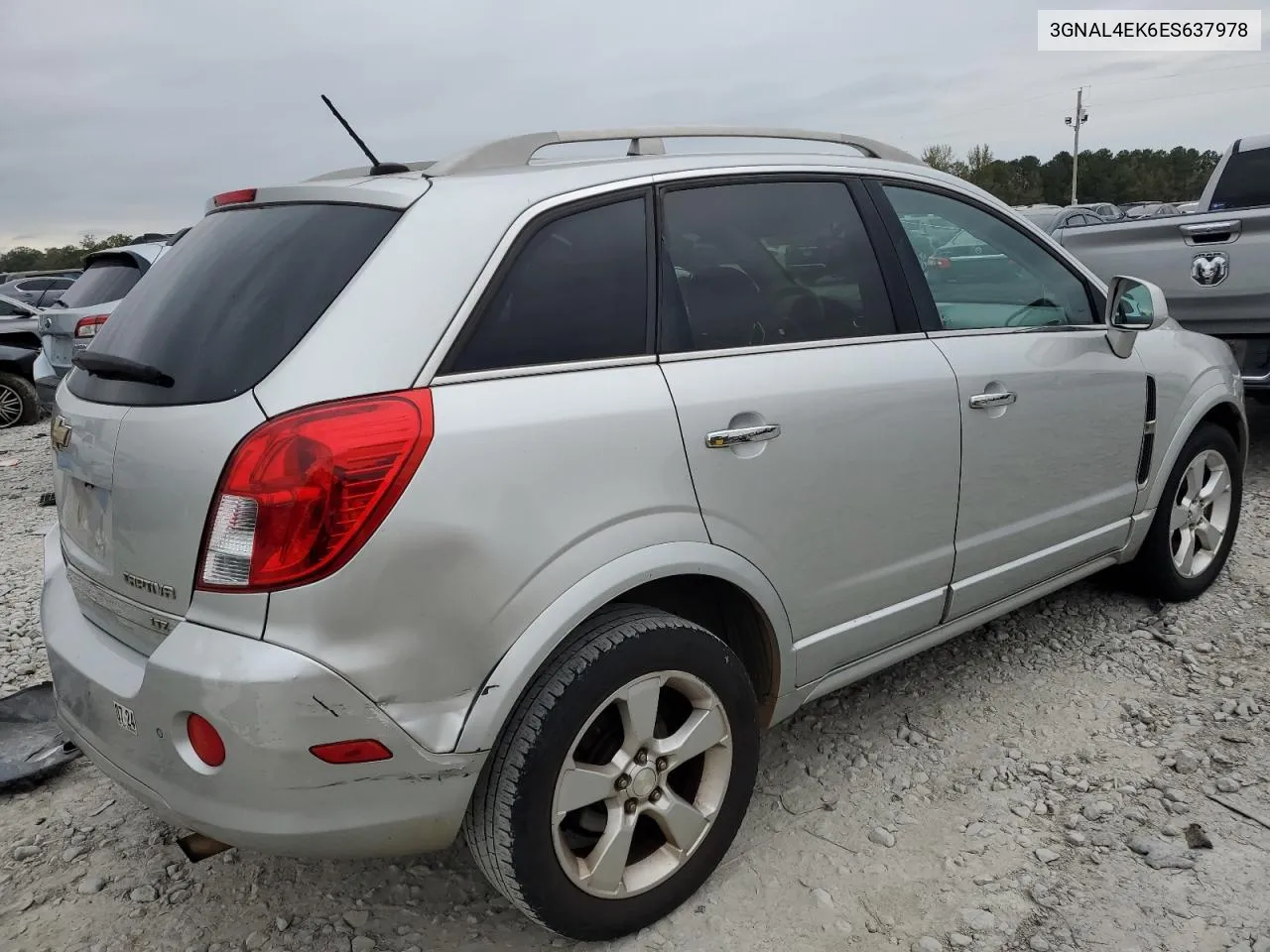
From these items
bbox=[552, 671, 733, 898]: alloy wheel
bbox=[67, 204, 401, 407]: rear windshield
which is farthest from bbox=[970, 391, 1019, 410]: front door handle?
bbox=[67, 204, 401, 407]: rear windshield

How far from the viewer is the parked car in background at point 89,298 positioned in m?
7.10

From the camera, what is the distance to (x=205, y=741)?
5.98 feet

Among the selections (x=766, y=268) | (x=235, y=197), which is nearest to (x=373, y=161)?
(x=235, y=197)

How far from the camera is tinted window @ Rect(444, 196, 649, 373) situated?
6.52ft

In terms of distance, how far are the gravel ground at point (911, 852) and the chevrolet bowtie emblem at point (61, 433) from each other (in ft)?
3.71

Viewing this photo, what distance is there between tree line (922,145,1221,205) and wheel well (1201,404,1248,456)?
2590 inches

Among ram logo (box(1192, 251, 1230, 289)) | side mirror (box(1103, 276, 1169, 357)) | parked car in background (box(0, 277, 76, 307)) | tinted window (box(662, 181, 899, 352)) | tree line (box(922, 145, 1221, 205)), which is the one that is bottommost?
tree line (box(922, 145, 1221, 205))

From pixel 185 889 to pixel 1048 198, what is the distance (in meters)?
72.0

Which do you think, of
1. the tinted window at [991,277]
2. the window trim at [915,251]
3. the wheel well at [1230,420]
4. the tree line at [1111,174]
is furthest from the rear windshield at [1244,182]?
the tree line at [1111,174]

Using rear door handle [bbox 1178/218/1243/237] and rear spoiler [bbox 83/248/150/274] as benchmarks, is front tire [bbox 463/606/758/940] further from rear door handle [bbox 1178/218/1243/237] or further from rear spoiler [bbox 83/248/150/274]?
rear spoiler [bbox 83/248/150/274]

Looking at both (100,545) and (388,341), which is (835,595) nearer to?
(388,341)

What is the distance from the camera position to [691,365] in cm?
224

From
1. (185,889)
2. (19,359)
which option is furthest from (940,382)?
(19,359)

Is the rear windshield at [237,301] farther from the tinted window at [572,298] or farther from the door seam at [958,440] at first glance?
the door seam at [958,440]
